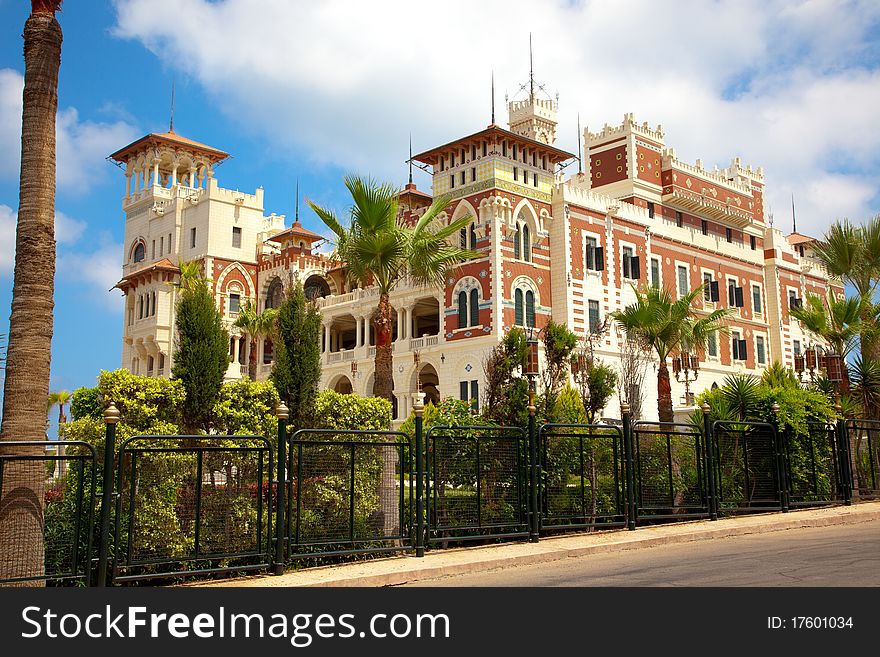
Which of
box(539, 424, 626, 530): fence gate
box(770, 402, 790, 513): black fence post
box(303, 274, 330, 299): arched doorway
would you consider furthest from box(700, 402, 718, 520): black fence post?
box(303, 274, 330, 299): arched doorway

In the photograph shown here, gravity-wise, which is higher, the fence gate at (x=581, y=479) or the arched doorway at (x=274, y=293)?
the arched doorway at (x=274, y=293)

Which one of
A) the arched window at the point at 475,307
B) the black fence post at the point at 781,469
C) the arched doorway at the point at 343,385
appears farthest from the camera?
the arched doorway at the point at 343,385

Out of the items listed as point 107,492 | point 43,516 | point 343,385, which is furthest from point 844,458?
point 343,385

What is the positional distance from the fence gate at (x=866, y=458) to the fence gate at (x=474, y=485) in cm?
1101

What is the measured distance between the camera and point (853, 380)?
24.5m

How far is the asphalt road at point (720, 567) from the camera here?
9.35 meters

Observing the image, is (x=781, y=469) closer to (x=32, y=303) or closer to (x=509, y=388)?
(x=509, y=388)

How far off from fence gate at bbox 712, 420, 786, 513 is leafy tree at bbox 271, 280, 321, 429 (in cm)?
847

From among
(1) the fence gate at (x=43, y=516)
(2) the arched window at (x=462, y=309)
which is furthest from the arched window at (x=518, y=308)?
(1) the fence gate at (x=43, y=516)

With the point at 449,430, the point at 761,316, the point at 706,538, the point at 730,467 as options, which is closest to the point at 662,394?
the point at 730,467

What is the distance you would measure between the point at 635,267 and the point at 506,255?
9601 millimetres

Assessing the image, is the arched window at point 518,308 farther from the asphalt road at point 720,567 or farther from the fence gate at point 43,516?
the fence gate at point 43,516
